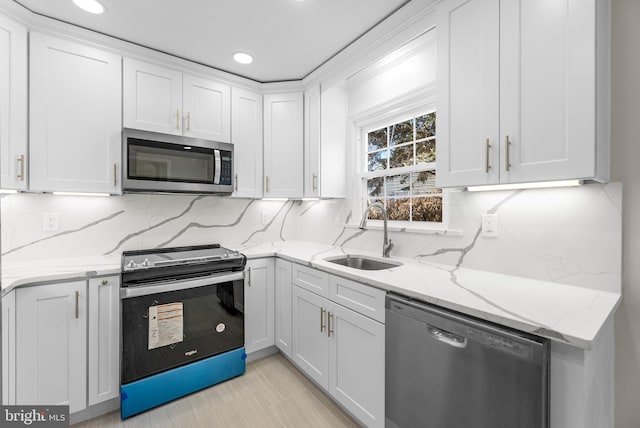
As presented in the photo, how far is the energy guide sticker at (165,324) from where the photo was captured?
1.85 meters

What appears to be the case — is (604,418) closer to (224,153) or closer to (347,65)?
(347,65)

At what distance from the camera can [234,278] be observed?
7.13 ft

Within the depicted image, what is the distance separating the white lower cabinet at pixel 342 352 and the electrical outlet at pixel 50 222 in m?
1.77

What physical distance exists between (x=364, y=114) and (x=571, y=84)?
156 cm

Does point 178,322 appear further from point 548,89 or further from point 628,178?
point 628,178

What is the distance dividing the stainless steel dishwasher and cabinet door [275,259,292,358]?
1.06 m

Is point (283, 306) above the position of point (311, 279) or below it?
below

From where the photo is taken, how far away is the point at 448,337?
116 cm

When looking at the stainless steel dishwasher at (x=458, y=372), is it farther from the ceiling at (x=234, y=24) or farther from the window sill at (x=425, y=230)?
the ceiling at (x=234, y=24)

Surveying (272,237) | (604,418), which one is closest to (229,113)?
(272,237)

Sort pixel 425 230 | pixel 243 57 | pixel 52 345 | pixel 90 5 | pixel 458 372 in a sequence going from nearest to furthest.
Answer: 1. pixel 458 372
2. pixel 52 345
3. pixel 90 5
4. pixel 425 230
5. pixel 243 57

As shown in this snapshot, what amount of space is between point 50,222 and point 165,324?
1139 mm

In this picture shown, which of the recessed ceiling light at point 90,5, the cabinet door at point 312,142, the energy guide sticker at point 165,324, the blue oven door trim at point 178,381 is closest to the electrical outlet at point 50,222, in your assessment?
the energy guide sticker at point 165,324

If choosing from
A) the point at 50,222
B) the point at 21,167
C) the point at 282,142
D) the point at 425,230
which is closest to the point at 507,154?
the point at 425,230
